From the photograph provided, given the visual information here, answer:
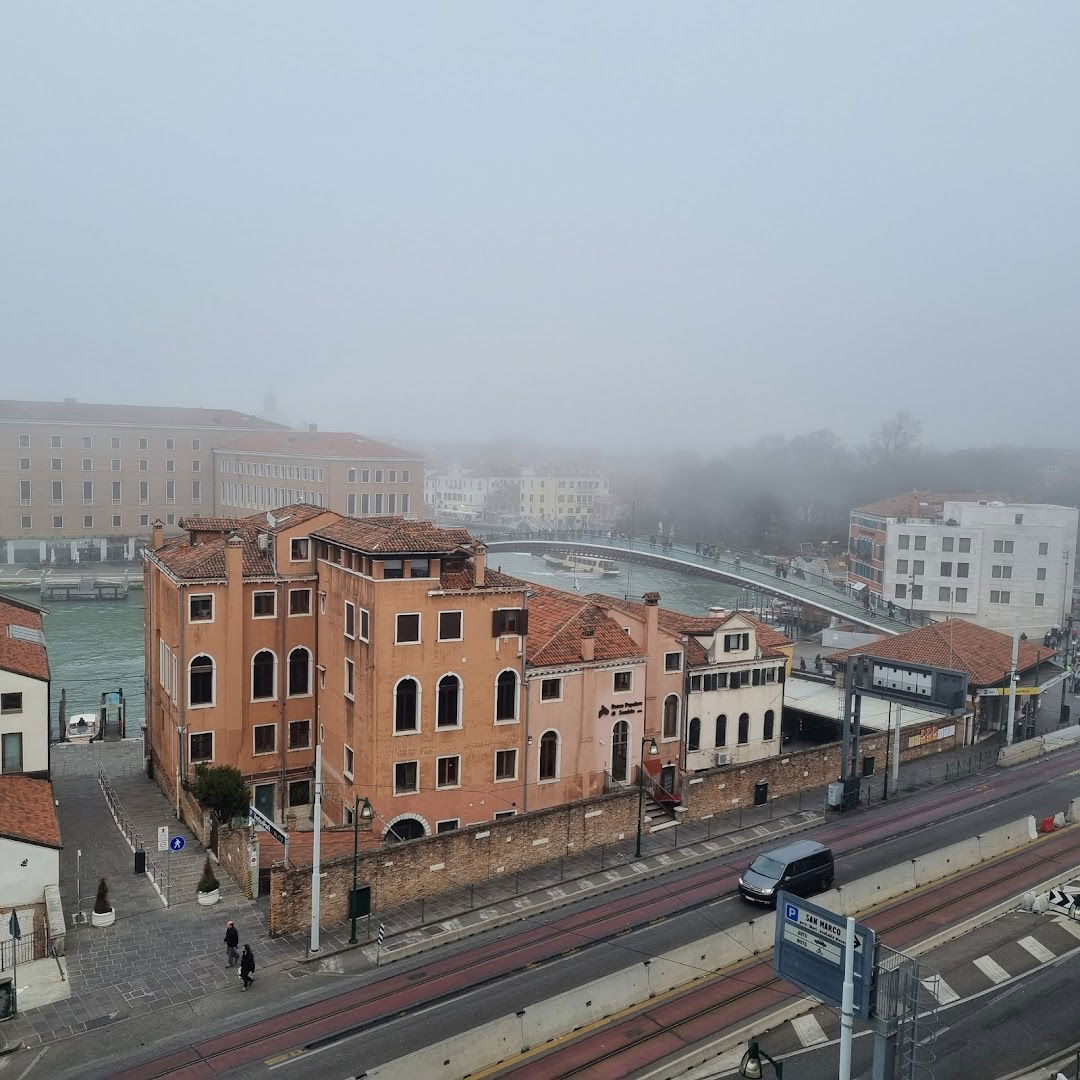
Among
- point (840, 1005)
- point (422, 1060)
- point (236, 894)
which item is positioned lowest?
point (236, 894)

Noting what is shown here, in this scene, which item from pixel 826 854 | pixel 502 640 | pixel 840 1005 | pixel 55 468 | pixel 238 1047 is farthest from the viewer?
pixel 55 468

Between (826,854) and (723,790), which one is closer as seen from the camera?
(826,854)

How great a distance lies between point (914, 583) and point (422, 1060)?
6871 cm

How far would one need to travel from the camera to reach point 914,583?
7956cm

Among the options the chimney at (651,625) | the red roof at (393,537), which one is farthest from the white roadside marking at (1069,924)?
the red roof at (393,537)

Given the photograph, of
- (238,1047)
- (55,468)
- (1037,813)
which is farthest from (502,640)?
(55,468)

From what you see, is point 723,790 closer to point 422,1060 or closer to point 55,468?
point 422,1060

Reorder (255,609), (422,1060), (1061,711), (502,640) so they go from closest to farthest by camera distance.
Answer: (422,1060) < (502,640) < (255,609) < (1061,711)

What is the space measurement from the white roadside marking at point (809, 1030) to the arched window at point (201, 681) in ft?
74.7

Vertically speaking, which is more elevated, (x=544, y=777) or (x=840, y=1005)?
(x=840, y=1005)

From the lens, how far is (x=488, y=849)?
99.1 feet

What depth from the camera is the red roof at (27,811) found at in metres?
26.7

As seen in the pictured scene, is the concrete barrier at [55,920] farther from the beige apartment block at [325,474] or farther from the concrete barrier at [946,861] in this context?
the beige apartment block at [325,474]

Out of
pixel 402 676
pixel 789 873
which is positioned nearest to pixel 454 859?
pixel 402 676
